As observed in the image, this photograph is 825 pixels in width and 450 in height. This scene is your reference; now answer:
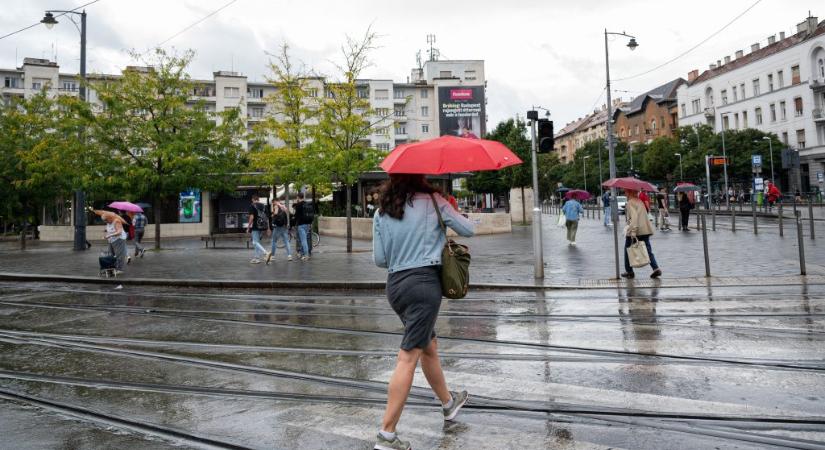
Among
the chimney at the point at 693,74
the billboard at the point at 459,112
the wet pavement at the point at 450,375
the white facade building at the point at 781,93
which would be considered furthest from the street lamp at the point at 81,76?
the chimney at the point at 693,74

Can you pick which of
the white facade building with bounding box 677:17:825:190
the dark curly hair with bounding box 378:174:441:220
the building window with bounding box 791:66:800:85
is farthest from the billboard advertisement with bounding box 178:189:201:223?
the building window with bounding box 791:66:800:85

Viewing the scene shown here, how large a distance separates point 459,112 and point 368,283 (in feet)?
175

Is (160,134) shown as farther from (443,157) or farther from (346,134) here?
(443,157)

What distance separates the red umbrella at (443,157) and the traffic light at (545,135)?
8.87 metres

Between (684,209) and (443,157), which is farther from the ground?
(684,209)

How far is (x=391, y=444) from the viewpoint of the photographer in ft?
11.3

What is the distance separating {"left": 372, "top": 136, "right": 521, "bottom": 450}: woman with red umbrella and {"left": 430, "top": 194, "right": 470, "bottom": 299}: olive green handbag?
0.11 feet

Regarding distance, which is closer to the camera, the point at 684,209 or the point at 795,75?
the point at 684,209

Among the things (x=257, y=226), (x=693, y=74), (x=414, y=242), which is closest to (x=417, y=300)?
(x=414, y=242)

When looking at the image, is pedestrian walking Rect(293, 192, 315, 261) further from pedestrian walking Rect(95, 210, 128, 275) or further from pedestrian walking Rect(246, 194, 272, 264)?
pedestrian walking Rect(95, 210, 128, 275)

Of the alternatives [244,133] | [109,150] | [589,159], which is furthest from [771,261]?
[589,159]

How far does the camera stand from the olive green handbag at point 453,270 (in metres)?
3.66

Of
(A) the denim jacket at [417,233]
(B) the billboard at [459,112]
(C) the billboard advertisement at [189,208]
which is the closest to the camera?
(A) the denim jacket at [417,233]

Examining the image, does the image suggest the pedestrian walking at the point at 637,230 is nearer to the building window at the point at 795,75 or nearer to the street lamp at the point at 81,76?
the street lamp at the point at 81,76
